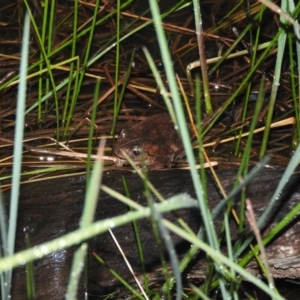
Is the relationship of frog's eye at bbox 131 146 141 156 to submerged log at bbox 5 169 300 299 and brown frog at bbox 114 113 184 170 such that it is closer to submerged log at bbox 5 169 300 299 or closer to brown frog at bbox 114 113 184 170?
brown frog at bbox 114 113 184 170

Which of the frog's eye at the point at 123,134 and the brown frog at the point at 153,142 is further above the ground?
the frog's eye at the point at 123,134

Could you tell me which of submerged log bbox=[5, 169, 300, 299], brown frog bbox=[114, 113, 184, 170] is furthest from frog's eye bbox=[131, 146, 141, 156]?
submerged log bbox=[5, 169, 300, 299]

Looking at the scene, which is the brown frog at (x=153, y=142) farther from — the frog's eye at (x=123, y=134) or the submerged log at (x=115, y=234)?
the submerged log at (x=115, y=234)

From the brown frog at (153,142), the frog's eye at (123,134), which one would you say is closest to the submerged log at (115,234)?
the brown frog at (153,142)

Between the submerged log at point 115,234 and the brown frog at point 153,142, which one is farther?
the brown frog at point 153,142

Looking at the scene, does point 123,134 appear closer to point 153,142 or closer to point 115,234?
point 153,142

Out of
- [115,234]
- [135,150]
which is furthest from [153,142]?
[115,234]

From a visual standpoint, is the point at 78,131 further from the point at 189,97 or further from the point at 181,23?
the point at 181,23
